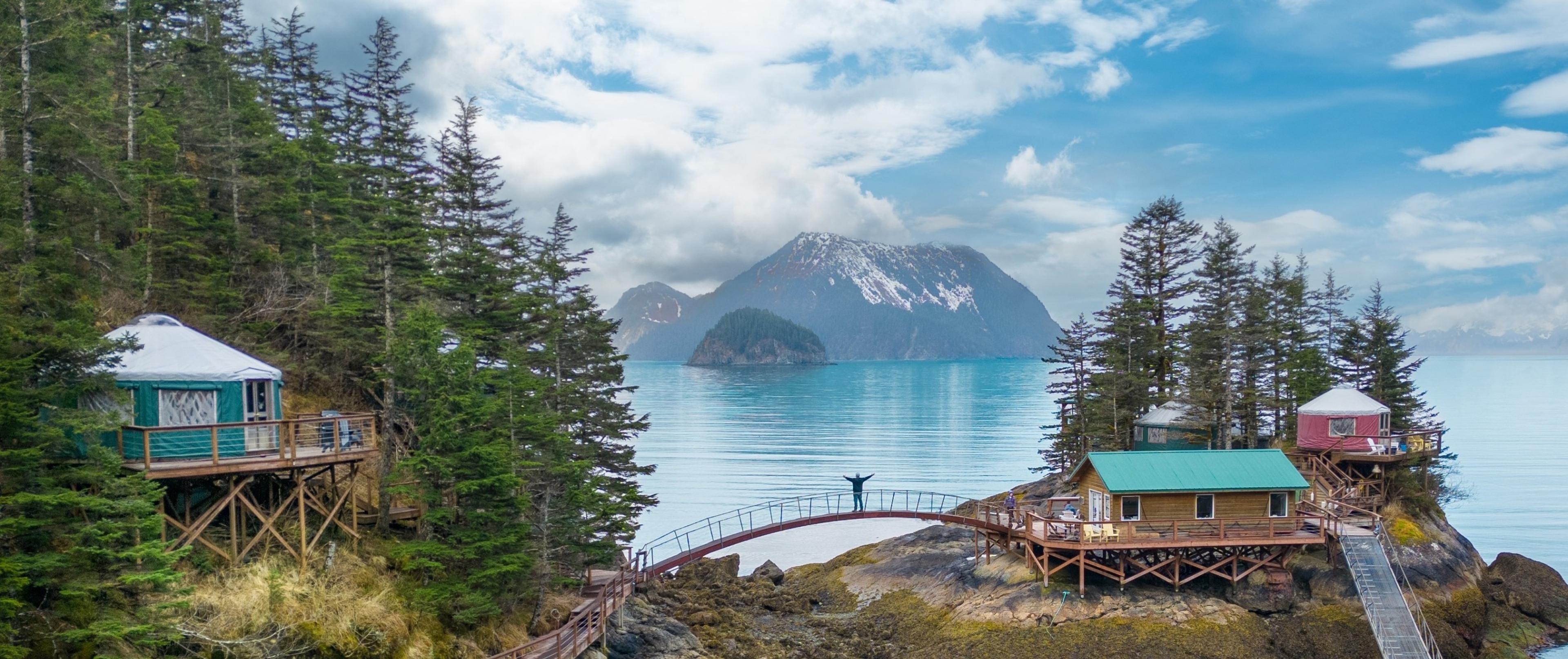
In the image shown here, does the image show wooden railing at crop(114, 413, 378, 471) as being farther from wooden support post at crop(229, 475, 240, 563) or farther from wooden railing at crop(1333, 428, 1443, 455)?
wooden railing at crop(1333, 428, 1443, 455)

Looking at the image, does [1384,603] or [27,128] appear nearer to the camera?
[27,128]

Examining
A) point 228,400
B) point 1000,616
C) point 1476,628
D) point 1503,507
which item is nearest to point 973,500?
point 1000,616

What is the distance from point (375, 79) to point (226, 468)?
30.2 meters

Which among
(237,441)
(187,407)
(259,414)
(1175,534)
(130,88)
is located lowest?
(1175,534)

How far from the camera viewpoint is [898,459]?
83688 mm

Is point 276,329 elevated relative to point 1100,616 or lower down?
elevated

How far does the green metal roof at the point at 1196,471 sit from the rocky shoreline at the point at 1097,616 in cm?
332

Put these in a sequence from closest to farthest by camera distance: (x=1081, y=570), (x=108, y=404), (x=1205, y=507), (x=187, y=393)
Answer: (x=108, y=404) → (x=187, y=393) → (x=1081, y=570) → (x=1205, y=507)

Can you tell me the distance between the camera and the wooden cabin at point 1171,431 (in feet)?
138

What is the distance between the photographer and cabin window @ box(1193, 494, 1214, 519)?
32.2m

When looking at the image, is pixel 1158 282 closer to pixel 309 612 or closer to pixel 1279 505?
pixel 1279 505

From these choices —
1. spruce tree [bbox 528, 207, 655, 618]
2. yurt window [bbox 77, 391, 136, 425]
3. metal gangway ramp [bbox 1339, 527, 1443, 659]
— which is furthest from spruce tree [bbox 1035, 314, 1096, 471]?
yurt window [bbox 77, 391, 136, 425]

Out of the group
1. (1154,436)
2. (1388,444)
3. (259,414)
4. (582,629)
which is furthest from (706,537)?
(1388,444)

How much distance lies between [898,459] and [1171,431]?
42.0m
